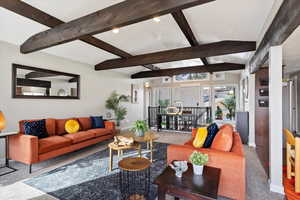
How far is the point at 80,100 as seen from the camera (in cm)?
496

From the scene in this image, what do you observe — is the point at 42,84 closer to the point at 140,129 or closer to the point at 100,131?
the point at 100,131

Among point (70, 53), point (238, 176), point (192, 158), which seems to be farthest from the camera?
point (70, 53)

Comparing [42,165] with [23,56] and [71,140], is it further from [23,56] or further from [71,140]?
[23,56]

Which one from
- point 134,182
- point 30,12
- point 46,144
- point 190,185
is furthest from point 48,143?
point 190,185

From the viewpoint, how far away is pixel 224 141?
1963 millimetres

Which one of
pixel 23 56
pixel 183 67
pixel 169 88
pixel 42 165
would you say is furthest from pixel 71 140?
pixel 169 88

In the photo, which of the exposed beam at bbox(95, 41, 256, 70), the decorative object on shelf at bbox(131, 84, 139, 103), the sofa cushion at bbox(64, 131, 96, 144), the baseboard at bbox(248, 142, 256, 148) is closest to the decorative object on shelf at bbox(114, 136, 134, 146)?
the sofa cushion at bbox(64, 131, 96, 144)

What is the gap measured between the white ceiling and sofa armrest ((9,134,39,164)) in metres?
2.17

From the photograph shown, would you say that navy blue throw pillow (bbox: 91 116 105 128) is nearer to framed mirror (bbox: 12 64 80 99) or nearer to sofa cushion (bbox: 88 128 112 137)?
sofa cushion (bbox: 88 128 112 137)

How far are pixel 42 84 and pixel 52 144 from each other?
1869 mm

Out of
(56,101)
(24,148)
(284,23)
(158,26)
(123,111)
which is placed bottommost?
(24,148)

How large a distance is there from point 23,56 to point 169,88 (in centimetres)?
663

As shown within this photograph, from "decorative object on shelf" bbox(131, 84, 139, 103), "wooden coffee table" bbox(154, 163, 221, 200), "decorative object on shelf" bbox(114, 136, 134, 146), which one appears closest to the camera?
"wooden coffee table" bbox(154, 163, 221, 200)

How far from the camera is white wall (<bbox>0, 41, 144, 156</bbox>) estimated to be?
3.26 metres
